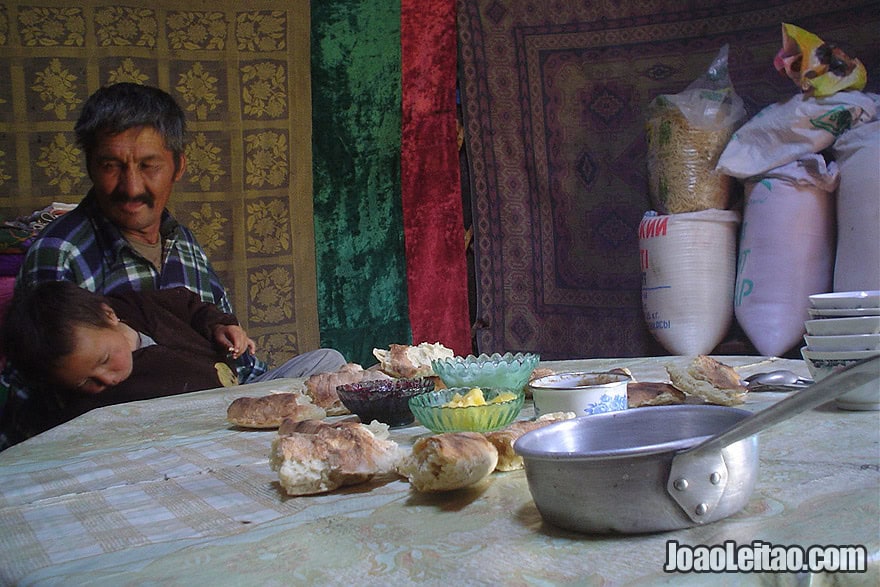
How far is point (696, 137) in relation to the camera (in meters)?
2.92

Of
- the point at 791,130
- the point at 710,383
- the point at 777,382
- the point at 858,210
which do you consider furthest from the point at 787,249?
the point at 710,383

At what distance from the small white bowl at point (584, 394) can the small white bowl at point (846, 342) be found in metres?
0.26

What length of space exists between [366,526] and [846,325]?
680 millimetres

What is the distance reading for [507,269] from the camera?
3.52 metres

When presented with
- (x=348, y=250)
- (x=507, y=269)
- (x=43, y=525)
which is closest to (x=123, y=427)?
(x=43, y=525)

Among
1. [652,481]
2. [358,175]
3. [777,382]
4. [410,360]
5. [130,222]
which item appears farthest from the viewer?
[358,175]

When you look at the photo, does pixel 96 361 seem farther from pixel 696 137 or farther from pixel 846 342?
pixel 696 137

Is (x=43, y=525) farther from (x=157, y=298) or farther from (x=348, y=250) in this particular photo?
(x=348, y=250)

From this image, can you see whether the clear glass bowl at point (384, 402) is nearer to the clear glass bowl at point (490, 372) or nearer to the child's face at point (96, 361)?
the clear glass bowl at point (490, 372)

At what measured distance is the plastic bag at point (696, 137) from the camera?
2926 millimetres

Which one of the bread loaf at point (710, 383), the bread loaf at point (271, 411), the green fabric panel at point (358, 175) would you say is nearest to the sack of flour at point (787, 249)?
the green fabric panel at point (358, 175)

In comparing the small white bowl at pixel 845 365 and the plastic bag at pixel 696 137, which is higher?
the plastic bag at pixel 696 137

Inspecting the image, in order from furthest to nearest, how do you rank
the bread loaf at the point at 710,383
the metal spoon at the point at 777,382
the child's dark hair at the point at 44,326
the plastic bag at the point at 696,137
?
the plastic bag at the point at 696,137 → the child's dark hair at the point at 44,326 → the metal spoon at the point at 777,382 → the bread loaf at the point at 710,383

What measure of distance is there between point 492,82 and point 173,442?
270cm
